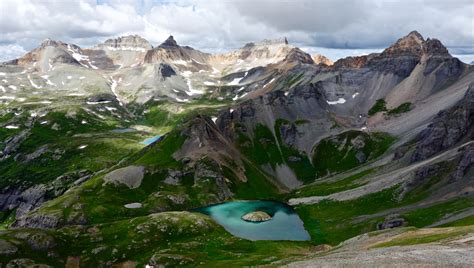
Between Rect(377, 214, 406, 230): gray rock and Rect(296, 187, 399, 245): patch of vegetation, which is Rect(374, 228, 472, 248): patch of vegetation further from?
Rect(296, 187, 399, 245): patch of vegetation

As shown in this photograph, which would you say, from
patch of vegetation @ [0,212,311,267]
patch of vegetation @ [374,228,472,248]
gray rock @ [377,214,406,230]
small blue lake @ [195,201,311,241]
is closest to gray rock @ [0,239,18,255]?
patch of vegetation @ [0,212,311,267]

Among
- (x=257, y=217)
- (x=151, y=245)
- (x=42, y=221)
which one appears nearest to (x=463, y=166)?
(x=257, y=217)

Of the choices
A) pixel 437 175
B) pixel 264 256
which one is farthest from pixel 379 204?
pixel 264 256

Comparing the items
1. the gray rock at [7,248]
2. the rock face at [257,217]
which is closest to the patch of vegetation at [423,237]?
the rock face at [257,217]

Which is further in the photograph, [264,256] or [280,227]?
[280,227]

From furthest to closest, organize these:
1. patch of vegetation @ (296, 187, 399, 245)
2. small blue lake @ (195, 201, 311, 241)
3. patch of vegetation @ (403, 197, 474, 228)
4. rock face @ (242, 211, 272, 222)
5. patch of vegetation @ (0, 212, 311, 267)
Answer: rock face @ (242, 211, 272, 222) < small blue lake @ (195, 201, 311, 241) < patch of vegetation @ (296, 187, 399, 245) < patch of vegetation @ (403, 197, 474, 228) < patch of vegetation @ (0, 212, 311, 267)

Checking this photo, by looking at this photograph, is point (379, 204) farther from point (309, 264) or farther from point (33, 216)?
point (33, 216)

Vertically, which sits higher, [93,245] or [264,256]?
[93,245]

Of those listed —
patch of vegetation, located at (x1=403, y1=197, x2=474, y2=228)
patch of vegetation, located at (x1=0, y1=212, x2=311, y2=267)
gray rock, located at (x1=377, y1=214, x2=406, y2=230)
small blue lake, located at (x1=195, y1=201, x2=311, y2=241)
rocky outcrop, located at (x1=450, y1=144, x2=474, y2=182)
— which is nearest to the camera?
patch of vegetation, located at (x1=0, y1=212, x2=311, y2=267)
